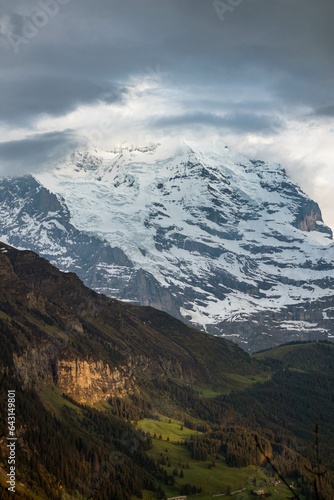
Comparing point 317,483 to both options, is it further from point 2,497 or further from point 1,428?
point 1,428

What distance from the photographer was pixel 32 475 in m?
199

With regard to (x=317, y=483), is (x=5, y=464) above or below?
below

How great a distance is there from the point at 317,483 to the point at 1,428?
17860cm

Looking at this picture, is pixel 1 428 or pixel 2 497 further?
pixel 1 428

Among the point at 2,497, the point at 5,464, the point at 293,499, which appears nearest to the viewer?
the point at 293,499

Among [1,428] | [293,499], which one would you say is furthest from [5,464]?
[293,499]

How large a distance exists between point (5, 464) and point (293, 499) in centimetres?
17482

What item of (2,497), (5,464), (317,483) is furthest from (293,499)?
(5,464)

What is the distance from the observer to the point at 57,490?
19862cm

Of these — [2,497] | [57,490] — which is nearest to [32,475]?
[57,490]

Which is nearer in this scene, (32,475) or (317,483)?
(317,483)

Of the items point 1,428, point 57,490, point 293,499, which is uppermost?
point 293,499

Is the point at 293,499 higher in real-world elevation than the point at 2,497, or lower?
higher

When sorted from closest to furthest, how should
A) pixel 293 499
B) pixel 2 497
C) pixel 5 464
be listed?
pixel 293 499 → pixel 2 497 → pixel 5 464
